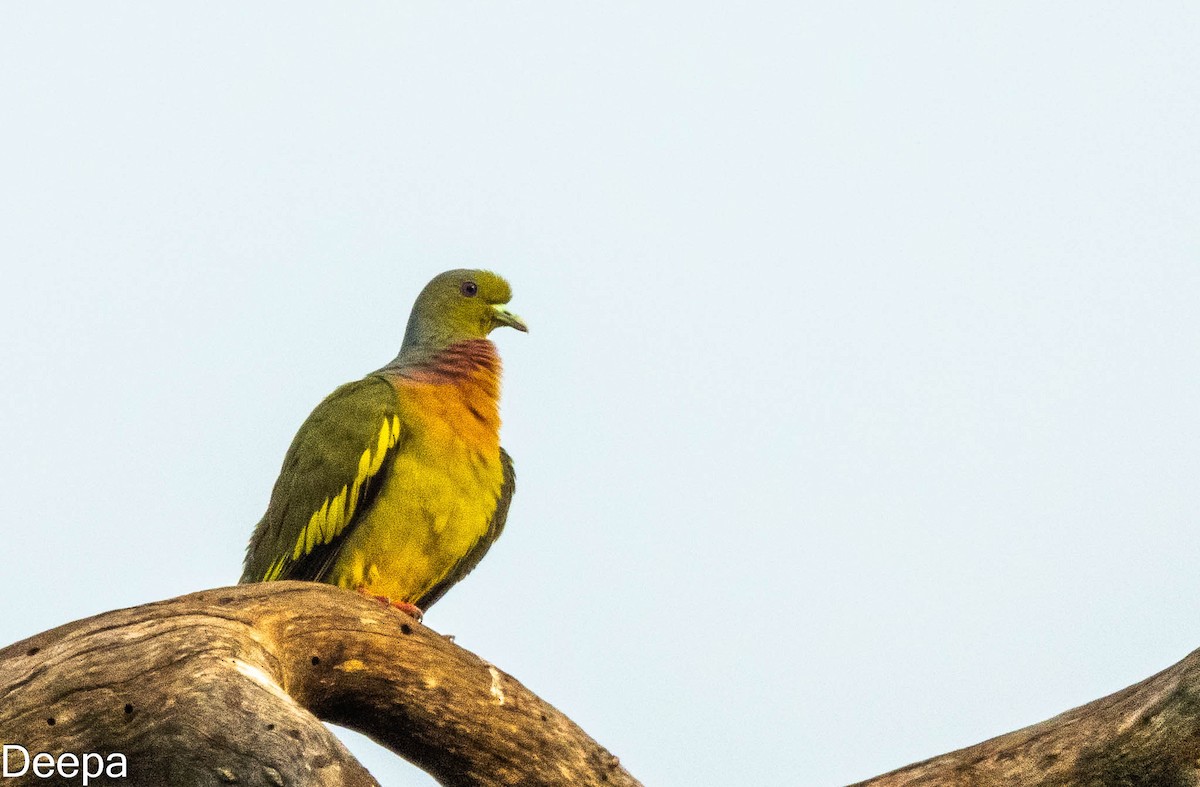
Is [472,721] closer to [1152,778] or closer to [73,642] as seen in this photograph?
[73,642]

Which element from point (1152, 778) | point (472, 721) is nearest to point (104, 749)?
point (472, 721)

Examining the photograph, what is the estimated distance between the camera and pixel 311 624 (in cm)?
532

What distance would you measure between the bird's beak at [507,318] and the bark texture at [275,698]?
11.7ft

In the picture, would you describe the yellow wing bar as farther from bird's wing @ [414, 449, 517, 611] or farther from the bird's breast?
bird's wing @ [414, 449, 517, 611]

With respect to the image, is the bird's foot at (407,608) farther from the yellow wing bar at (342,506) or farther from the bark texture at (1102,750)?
the bark texture at (1102,750)

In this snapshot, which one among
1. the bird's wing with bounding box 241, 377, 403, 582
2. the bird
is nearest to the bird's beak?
the bird

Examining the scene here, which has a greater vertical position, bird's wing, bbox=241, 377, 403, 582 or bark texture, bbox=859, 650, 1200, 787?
bird's wing, bbox=241, 377, 403, 582

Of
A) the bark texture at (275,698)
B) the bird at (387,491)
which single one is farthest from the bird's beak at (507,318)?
the bark texture at (275,698)

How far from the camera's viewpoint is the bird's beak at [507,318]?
894 cm

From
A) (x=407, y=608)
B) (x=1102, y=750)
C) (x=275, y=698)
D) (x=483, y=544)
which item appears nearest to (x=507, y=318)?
(x=483, y=544)

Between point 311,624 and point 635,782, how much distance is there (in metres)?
1.37

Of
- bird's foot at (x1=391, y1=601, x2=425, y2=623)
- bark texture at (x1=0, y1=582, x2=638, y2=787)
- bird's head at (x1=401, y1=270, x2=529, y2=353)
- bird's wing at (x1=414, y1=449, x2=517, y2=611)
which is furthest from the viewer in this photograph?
bird's head at (x1=401, y1=270, x2=529, y2=353)

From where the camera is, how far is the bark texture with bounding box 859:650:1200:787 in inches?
180

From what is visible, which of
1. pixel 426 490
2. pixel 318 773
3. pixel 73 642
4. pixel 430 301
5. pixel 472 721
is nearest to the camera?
pixel 318 773
